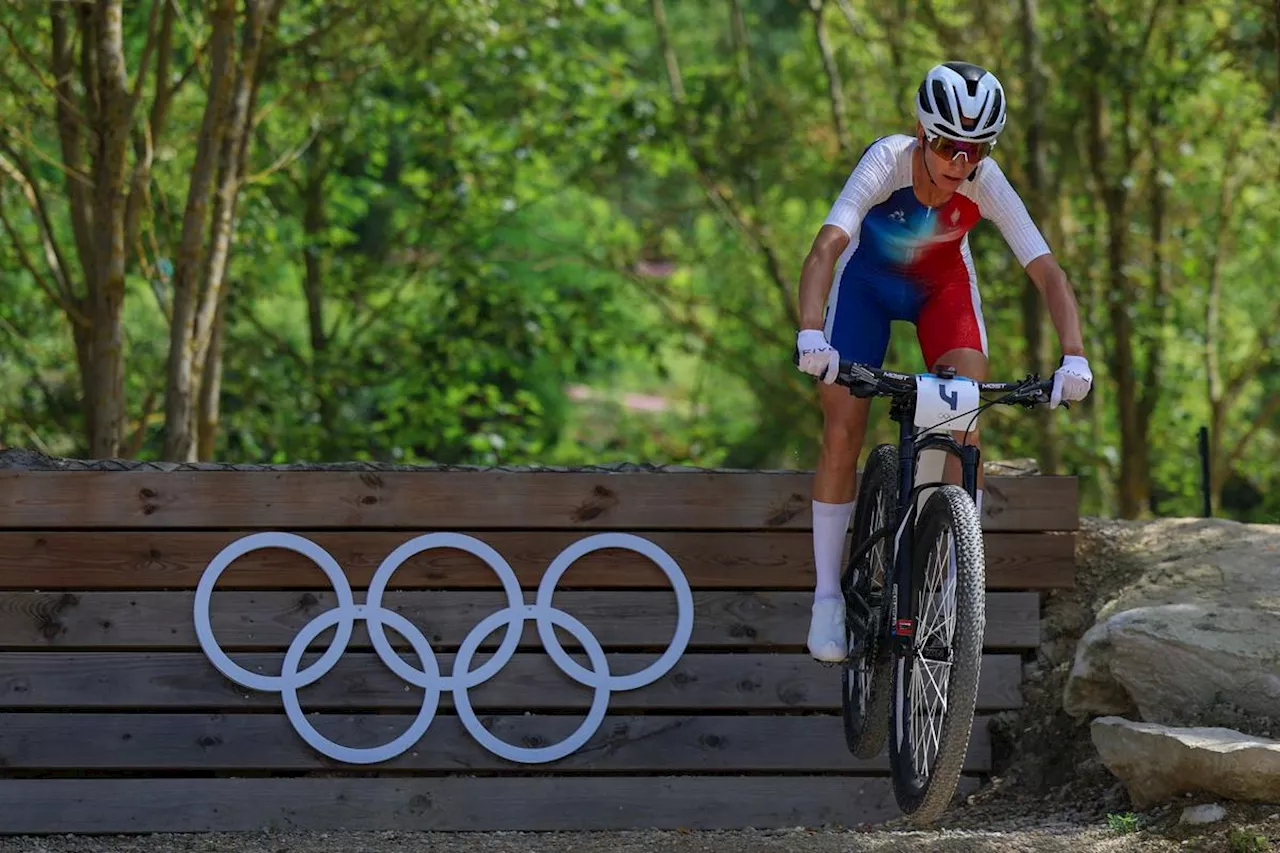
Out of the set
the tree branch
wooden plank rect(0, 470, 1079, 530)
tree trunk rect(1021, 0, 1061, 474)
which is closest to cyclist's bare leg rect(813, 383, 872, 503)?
wooden plank rect(0, 470, 1079, 530)

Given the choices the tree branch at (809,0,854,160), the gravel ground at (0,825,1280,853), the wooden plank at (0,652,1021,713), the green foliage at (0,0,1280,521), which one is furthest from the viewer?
the tree branch at (809,0,854,160)

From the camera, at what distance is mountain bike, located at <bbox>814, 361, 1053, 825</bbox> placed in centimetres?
415

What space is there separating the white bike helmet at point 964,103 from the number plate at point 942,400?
0.70 meters

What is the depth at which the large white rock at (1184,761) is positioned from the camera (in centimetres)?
467

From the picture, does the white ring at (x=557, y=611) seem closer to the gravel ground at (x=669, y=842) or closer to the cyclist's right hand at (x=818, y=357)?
the gravel ground at (x=669, y=842)

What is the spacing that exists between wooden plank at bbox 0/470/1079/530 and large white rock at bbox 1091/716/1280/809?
1083 mm

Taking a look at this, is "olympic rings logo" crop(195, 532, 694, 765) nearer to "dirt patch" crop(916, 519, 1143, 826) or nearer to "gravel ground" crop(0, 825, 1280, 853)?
"gravel ground" crop(0, 825, 1280, 853)

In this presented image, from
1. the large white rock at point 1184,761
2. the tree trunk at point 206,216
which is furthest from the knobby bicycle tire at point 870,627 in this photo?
the tree trunk at point 206,216

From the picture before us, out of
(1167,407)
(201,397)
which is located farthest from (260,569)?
(1167,407)

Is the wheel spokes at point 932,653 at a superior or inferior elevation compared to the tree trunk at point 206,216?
inferior

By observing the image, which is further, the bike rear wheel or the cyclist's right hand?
the cyclist's right hand

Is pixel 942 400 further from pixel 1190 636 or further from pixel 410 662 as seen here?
pixel 410 662

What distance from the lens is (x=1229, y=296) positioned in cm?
1666

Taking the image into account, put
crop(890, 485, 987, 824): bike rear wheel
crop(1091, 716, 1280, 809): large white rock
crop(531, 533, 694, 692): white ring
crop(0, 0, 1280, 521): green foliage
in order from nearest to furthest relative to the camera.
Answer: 1. crop(890, 485, 987, 824): bike rear wheel
2. crop(1091, 716, 1280, 809): large white rock
3. crop(531, 533, 694, 692): white ring
4. crop(0, 0, 1280, 521): green foliage
